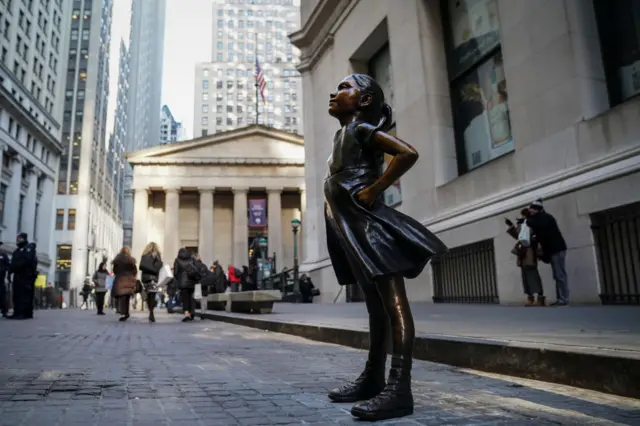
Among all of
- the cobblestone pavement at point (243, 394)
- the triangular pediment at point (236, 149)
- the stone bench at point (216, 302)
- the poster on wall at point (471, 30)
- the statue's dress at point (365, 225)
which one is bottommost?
the cobblestone pavement at point (243, 394)

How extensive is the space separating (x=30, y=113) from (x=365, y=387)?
59.6 m

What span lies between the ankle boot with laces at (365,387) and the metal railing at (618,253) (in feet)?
22.2

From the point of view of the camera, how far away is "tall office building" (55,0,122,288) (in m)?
72.2

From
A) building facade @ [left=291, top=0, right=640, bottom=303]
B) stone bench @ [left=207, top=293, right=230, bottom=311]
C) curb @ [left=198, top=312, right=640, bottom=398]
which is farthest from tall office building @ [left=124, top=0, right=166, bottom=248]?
curb @ [left=198, top=312, right=640, bottom=398]

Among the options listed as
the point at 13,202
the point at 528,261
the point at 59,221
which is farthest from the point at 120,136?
the point at 528,261

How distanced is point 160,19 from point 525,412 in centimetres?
16313

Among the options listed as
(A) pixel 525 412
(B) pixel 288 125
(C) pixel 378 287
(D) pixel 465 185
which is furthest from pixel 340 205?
(B) pixel 288 125

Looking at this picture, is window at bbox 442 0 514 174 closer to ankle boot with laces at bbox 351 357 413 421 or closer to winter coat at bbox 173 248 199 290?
winter coat at bbox 173 248 199 290

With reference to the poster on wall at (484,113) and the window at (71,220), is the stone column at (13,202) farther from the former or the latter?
the poster on wall at (484,113)

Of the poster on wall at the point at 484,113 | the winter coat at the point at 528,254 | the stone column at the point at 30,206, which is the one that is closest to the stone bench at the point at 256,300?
the winter coat at the point at 528,254

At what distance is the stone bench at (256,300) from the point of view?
11.9 meters

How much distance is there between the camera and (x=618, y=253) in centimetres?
831

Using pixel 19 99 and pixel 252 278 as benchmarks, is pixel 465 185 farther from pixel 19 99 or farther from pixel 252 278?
pixel 19 99

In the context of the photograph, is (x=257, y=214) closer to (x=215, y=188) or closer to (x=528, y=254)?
(x=215, y=188)
